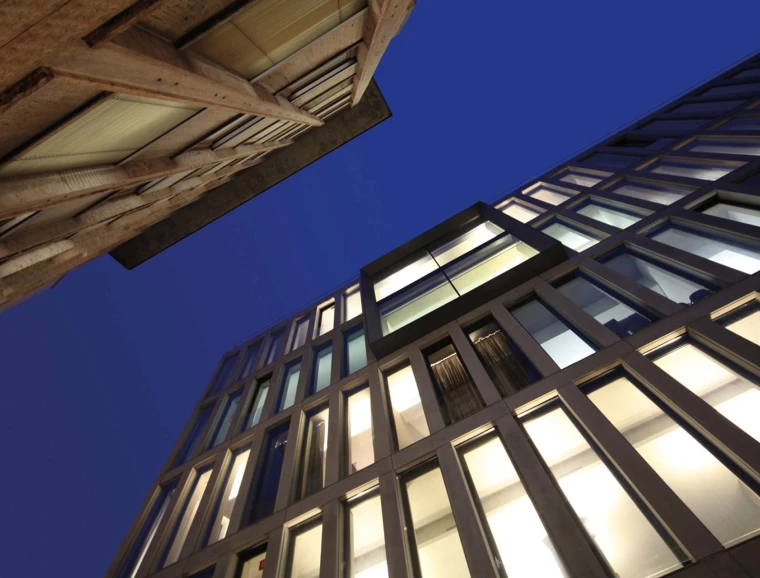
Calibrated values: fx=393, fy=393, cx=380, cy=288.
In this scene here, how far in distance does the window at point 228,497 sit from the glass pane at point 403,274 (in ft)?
29.3

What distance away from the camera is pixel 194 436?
17875 mm

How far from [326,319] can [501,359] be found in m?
12.7

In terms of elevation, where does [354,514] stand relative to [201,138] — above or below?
below

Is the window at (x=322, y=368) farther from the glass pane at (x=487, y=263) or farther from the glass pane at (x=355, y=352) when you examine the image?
the glass pane at (x=487, y=263)

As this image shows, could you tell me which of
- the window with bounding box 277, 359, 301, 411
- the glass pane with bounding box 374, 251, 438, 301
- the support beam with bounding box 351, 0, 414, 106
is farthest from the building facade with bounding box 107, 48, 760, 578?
the support beam with bounding box 351, 0, 414, 106

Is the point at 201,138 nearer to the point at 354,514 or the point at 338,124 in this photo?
the point at 354,514

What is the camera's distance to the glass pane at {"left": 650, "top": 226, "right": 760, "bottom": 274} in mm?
9977

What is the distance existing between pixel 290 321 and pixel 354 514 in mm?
16083

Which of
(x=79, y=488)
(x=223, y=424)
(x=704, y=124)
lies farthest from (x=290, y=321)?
(x=79, y=488)

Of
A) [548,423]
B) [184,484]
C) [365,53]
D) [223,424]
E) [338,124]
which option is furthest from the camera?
[338,124]

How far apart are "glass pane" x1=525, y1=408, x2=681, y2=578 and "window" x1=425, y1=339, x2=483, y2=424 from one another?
6.38 ft

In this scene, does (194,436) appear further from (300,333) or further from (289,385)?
(300,333)

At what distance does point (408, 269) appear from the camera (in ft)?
66.3

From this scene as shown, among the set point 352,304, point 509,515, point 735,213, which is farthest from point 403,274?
point 509,515
